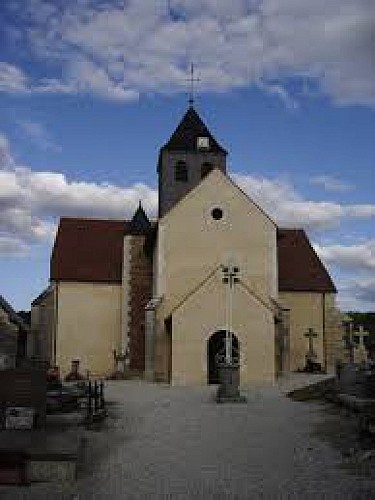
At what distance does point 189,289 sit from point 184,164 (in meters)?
7.62

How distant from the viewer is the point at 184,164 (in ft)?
110

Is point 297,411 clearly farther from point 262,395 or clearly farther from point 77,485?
point 77,485

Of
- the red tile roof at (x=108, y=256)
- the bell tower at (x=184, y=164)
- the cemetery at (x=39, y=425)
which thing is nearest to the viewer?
the cemetery at (x=39, y=425)

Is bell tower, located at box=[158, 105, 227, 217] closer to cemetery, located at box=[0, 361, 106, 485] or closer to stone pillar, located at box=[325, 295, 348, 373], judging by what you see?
stone pillar, located at box=[325, 295, 348, 373]

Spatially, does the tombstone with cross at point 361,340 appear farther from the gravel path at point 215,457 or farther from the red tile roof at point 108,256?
the red tile roof at point 108,256

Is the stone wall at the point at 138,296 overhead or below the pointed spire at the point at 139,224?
below

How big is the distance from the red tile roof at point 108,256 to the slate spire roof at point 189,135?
4.77m

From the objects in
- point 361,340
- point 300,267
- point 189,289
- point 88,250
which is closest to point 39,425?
point 361,340

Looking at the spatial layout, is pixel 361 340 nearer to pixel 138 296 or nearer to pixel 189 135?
pixel 138 296

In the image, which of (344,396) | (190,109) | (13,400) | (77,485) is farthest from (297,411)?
(190,109)

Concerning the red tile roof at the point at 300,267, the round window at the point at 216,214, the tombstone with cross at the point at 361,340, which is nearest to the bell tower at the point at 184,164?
the round window at the point at 216,214

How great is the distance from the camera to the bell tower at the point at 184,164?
33.1 metres

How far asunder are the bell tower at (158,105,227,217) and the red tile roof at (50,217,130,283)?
9.47ft

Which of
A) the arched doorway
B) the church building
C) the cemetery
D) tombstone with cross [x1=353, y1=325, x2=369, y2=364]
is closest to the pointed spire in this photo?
the church building
